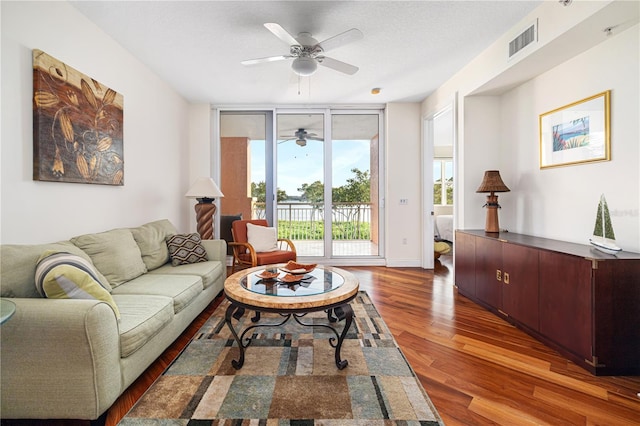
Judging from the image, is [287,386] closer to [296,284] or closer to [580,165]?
[296,284]

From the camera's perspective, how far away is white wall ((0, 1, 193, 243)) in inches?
72.6

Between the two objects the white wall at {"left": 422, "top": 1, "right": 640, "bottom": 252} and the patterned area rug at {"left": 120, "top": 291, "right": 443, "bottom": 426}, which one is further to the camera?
the white wall at {"left": 422, "top": 1, "right": 640, "bottom": 252}

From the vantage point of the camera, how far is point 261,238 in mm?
3818

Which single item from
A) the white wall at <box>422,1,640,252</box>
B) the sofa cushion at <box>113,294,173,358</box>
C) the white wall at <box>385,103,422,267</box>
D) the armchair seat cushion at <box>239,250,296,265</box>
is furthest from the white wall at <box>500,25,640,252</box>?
the sofa cushion at <box>113,294,173,358</box>

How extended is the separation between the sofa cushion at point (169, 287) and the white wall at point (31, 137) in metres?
0.64

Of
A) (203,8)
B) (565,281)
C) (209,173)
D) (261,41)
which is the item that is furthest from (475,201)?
(209,173)

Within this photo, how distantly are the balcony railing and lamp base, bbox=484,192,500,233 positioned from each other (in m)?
2.09

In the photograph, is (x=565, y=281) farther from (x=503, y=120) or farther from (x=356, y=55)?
(x=356, y=55)

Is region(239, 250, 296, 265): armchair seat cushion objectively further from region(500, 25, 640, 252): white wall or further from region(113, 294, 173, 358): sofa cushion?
region(500, 25, 640, 252): white wall

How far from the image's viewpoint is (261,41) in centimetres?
284

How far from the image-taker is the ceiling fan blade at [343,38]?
2.23 meters

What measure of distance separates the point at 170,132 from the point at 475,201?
4.15 metres

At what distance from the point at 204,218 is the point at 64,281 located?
2.52 metres

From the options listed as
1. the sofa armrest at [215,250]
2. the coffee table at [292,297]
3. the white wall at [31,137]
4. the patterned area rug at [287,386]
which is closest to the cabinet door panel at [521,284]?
the patterned area rug at [287,386]
